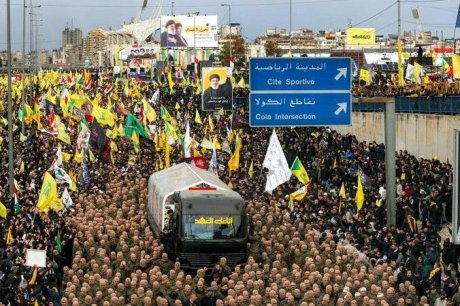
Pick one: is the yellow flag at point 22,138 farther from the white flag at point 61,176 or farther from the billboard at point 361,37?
the billboard at point 361,37

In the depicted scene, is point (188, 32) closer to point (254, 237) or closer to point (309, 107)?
point (309, 107)

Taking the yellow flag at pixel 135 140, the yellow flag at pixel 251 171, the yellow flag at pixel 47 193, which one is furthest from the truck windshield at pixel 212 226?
the yellow flag at pixel 135 140

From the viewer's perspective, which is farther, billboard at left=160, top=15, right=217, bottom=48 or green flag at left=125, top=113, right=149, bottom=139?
billboard at left=160, top=15, right=217, bottom=48

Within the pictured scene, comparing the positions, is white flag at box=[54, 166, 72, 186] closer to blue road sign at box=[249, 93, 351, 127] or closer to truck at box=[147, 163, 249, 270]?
truck at box=[147, 163, 249, 270]

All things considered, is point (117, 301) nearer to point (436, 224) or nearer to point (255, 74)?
point (255, 74)

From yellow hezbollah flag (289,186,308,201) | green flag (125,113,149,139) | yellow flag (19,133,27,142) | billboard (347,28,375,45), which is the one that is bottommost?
yellow hezbollah flag (289,186,308,201)

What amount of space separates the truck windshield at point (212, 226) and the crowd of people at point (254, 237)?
56cm

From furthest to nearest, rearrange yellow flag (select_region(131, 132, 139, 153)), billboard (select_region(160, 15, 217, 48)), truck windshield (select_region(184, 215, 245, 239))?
1. billboard (select_region(160, 15, 217, 48))
2. yellow flag (select_region(131, 132, 139, 153))
3. truck windshield (select_region(184, 215, 245, 239))

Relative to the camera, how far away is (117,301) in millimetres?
17422

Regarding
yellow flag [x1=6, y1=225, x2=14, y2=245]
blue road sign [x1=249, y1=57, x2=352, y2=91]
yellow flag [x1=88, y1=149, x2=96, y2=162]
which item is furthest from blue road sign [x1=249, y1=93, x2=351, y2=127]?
yellow flag [x1=88, y1=149, x2=96, y2=162]

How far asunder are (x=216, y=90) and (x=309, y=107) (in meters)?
20.9

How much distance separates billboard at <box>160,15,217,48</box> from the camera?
125062 mm

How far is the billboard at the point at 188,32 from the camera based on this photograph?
410 ft

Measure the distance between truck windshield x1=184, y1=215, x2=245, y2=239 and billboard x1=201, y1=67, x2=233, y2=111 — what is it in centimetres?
2175
